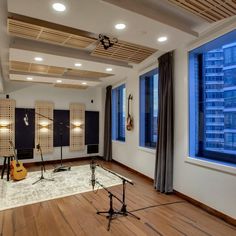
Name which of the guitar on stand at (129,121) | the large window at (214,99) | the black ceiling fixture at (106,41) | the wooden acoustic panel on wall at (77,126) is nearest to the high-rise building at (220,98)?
the large window at (214,99)

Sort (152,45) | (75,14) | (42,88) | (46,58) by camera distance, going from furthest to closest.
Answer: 1. (42,88)
2. (46,58)
3. (152,45)
4. (75,14)

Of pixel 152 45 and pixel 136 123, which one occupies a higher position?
Answer: pixel 152 45

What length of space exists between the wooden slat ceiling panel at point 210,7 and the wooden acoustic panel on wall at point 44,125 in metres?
5.33

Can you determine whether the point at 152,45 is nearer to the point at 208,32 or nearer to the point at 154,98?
the point at 208,32

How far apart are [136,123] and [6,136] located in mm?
4184

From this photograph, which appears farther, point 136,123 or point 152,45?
point 136,123

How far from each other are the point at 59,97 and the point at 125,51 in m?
4.06

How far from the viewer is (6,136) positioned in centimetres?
604

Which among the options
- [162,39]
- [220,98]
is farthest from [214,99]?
[162,39]

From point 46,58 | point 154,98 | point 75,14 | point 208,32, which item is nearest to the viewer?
point 75,14

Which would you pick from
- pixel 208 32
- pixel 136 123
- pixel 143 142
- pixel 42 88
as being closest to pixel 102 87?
pixel 42 88

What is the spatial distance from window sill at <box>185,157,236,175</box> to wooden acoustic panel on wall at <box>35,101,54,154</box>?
475 centimetres

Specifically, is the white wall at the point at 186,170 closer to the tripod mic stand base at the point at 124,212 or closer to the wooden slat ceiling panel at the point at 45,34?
the tripod mic stand base at the point at 124,212

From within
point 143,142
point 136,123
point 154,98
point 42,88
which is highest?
point 42,88
